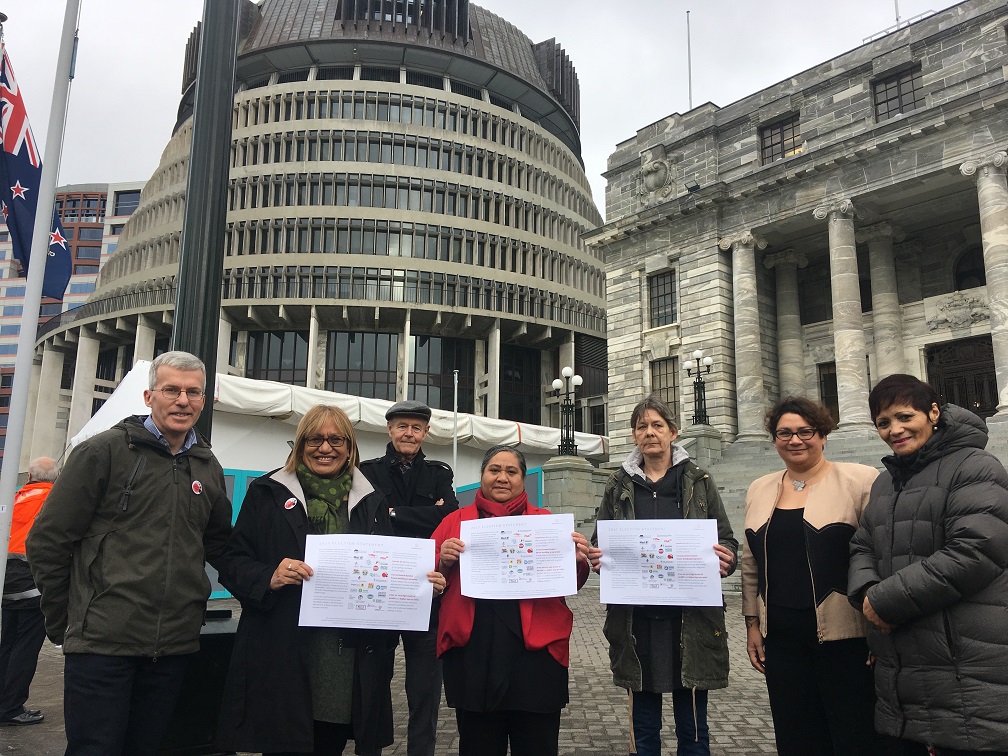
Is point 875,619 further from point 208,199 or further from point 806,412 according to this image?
point 208,199

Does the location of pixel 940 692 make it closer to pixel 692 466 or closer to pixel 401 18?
pixel 692 466

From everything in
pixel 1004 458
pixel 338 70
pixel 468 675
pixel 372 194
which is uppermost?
pixel 338 70

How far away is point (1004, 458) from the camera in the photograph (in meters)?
17.3

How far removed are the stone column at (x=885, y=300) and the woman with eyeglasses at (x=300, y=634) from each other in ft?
86.9

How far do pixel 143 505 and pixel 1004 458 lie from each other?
1972cm

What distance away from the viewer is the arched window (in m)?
25.9

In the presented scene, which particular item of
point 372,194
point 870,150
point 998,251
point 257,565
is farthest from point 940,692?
point 372,194

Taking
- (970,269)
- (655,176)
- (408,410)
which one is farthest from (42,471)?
(970,269)

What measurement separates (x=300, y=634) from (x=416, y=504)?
1.57 metres

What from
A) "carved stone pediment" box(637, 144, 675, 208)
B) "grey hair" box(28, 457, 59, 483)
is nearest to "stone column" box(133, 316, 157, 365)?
"carved stone pediment" box(637, 144, 675, 208)

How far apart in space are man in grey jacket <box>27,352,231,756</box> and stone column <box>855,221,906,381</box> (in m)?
27.1

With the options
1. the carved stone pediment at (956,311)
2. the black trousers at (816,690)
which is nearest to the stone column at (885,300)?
the carved stone pediment at (956,311)

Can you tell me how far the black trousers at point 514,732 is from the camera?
3721mm

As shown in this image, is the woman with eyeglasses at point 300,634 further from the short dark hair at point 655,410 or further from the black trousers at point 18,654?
the black trousers at point 18,654
